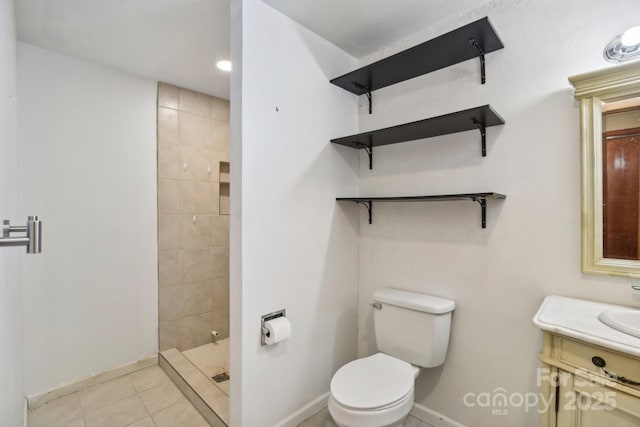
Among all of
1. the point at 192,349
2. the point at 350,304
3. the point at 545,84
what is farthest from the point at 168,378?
the point at 545,84

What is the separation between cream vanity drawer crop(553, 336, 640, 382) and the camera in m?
0.91

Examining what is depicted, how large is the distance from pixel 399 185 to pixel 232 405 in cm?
157

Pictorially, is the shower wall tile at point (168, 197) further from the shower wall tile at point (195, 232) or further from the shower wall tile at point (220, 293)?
the shower wall tile at point (220, 293)

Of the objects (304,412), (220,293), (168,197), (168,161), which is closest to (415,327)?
(304,412)

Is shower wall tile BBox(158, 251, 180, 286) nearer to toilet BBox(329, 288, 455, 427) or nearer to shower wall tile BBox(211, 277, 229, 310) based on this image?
shower wall tile BBox(211, 277, 229, 310)

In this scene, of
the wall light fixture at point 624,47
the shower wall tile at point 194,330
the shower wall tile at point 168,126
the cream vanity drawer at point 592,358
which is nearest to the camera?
the cream vanity drawer at point 592,358

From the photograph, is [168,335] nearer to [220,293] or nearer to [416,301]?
[220,293]

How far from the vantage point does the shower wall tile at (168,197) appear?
7.98 ft

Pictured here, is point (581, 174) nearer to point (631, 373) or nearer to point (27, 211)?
point (631, 373)

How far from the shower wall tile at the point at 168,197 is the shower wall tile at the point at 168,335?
2.99 feet

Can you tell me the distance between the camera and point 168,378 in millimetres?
2246

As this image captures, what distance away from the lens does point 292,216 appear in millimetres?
1765

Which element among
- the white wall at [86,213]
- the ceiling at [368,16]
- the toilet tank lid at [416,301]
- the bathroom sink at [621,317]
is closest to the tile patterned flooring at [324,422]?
the toilet tank lid at [416,301]

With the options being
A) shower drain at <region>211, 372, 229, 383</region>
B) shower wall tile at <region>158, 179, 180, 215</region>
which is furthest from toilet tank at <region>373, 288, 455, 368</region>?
shower wall tile at <region>158, 179, 180, 215</region>
